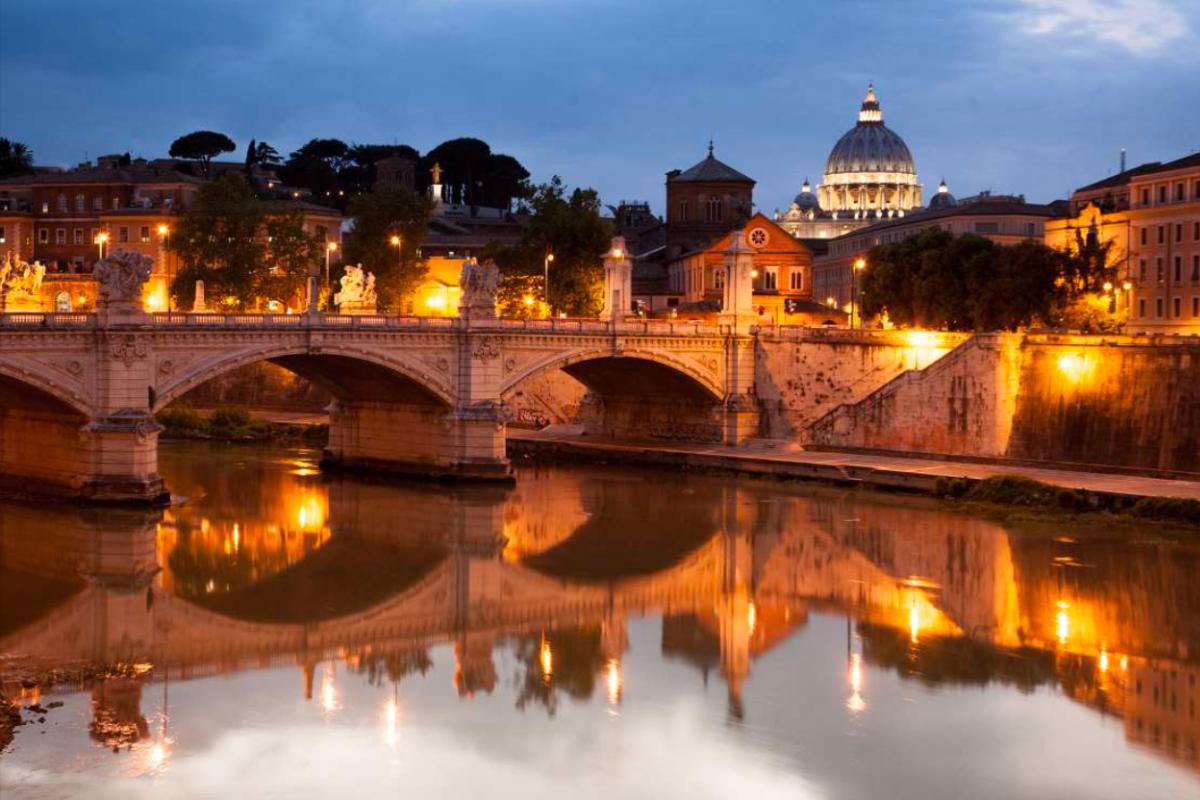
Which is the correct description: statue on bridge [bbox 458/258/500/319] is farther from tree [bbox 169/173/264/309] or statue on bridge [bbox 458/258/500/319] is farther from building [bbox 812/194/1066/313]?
building [bbox 812/194/1066/313]

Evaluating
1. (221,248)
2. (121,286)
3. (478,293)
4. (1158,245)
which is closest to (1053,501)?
(478,293)

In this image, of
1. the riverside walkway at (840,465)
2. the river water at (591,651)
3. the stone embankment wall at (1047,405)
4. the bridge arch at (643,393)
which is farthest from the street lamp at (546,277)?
the river water at (591,651)

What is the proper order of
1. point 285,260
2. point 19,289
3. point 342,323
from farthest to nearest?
1. point 285,260
2. point 19,289
3. point 342,323

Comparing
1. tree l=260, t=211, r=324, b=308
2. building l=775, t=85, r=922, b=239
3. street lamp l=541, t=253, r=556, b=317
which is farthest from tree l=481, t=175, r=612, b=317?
building l=775, t=85, r=922, b=239

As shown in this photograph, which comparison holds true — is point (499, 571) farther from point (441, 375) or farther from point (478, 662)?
point (441, 375)

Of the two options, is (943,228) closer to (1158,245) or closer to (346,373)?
(1158,245)

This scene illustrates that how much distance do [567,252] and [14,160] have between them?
39016 mm

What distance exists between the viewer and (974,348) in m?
39.2

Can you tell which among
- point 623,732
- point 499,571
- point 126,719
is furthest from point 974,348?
point 126,719

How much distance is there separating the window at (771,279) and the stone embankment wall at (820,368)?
21.7 meters

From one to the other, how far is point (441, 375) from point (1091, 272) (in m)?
20.3

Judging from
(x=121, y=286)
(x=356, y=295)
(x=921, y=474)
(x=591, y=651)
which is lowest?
(x=591, y=651)

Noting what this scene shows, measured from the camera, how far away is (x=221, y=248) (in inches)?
2067

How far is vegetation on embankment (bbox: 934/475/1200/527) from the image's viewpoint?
31.0m
